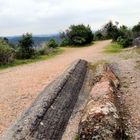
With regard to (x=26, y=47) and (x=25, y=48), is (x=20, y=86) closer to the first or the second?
(x=25, y=48)

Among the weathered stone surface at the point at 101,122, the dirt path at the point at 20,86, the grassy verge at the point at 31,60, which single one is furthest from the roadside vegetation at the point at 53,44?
the weathered stone surface at the point at 101,122

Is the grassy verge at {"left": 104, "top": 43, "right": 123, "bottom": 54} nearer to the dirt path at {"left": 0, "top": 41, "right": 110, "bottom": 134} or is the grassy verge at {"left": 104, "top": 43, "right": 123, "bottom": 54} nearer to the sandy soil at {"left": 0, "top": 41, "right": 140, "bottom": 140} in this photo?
the sandy soil at {"left": 0, "top": 41, "right": 140, "bottom": 140}

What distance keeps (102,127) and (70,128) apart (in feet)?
6.46

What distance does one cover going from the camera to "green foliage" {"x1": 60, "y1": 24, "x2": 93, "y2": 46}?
42.9m

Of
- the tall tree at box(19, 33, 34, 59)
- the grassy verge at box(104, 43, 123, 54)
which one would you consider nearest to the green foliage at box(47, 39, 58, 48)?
the grassy verge at box(104, 43, 123, 54)

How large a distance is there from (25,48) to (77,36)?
11.3 m

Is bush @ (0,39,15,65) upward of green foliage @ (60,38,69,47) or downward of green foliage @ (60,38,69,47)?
upward

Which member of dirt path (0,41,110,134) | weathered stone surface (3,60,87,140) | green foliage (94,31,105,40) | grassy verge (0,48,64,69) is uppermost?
weathered stone surface (3,60,87,140)

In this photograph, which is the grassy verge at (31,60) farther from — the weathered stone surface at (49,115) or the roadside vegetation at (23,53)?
the weathered stone surface at (49,115)

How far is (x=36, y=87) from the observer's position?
746 inches

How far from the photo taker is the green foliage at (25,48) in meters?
32.6

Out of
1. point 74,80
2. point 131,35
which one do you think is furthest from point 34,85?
point 131,35

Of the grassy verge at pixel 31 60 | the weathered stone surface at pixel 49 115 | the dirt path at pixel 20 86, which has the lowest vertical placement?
the grassy verge at pixel 31 60

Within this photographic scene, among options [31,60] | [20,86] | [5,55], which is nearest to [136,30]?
[31,60]
